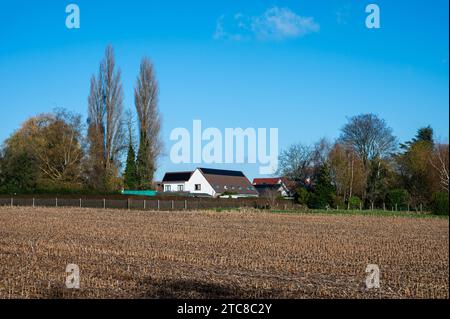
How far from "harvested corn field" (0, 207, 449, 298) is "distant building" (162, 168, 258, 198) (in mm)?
71210

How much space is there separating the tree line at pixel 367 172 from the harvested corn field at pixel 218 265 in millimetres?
37306

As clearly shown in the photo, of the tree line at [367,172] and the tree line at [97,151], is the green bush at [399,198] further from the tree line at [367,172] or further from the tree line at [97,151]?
the tree line at [97,151]

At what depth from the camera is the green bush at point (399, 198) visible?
2381 inches

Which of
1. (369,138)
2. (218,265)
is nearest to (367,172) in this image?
(369,138)

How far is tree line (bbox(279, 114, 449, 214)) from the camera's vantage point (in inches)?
2394

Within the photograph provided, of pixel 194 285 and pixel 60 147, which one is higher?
pixel 60 147

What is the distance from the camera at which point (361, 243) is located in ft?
Result: 71.1

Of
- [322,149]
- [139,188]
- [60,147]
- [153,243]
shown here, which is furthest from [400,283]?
[322,149]

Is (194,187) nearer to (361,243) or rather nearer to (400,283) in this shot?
(361,243)

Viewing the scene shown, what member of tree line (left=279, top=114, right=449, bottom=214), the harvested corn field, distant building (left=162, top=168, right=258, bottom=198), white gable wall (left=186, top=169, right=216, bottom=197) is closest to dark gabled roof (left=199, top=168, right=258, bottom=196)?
distant building (left=162, top=168, right=258, bottom=198)

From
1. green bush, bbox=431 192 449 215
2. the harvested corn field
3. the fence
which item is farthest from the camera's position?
the fence

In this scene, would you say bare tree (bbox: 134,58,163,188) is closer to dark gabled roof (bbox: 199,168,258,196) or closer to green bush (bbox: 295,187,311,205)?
green bush (bbox: 295,187,311,205)
